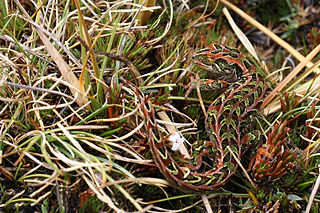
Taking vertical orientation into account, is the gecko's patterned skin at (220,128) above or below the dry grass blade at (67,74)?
below

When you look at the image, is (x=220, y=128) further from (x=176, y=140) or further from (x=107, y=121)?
(x=107, y=121)

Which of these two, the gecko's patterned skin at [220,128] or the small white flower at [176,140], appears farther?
the small white flower at [176,140]

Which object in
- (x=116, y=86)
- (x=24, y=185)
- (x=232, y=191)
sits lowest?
(x=232, y=191)

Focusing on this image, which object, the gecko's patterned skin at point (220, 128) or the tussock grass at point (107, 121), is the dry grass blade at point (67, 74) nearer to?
the tussock grass at point (107, 121)

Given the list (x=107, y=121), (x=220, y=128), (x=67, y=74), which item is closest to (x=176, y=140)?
(x=220, y=128)

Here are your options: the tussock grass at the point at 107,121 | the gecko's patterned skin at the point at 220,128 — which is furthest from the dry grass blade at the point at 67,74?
the gecko's patterned skin at the point at 220,128

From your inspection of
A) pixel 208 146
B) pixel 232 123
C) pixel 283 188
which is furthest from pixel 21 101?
pixel 283 188

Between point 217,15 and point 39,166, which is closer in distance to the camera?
point 39,166

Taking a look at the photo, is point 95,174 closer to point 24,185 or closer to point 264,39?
point 24,185
